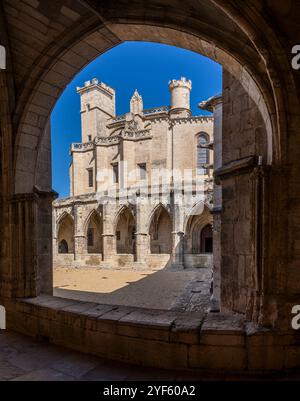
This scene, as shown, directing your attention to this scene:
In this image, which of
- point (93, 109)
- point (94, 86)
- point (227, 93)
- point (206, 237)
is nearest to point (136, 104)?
point (93, 109)

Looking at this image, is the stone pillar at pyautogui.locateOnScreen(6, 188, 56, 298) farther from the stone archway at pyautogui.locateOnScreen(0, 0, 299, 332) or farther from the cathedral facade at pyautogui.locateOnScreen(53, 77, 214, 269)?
the cathedral facade at pyautogui.locateOnScreen(53, 77, 214, 269)

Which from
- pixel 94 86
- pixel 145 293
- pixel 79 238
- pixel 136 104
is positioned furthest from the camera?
pixel 94 86

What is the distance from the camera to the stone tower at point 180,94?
83.4ft

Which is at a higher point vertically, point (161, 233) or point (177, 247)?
point (161, 233)

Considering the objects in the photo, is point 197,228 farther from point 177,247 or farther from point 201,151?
point 201,151

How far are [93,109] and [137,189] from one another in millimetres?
Result: 15076

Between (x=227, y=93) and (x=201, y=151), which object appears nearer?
(x=227, y=93)

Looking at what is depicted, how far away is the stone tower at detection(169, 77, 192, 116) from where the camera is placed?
25422 millimetres

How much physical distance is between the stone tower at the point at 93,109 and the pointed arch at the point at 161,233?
14.0 metres

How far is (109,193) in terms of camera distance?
64.7 ft

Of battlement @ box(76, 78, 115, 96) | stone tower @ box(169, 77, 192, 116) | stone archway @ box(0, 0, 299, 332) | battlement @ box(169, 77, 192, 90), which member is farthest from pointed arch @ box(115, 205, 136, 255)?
stone archway @ box(0, 0, 299, 332)

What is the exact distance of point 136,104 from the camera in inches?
1108

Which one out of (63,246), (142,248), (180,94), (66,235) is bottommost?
(63,246)
